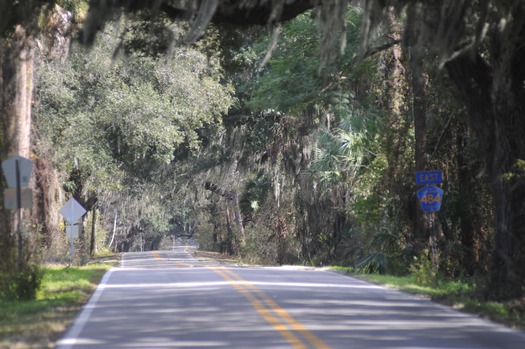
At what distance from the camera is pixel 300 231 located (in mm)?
45594

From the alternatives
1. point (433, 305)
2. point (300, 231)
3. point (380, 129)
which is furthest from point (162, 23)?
point (300, 231)

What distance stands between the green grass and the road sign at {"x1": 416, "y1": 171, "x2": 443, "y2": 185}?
25.8 feet

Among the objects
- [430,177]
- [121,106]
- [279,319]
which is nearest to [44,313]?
[279,319]

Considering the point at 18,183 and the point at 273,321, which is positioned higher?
the point at 18,183

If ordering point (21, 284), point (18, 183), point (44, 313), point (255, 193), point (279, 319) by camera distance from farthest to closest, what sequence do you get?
point (255, 193) < point (18, 183) < point (21, 284) < point (44, 313) < point (279, 319)

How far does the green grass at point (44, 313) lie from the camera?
12633mm

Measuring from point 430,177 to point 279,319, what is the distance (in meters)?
10.1

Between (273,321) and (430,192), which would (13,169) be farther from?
(430,192)

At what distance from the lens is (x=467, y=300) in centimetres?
1762

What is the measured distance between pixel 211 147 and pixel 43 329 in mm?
33325

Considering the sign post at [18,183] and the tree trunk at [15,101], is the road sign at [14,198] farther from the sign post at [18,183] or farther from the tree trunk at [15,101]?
the tree trunk at [15,101]

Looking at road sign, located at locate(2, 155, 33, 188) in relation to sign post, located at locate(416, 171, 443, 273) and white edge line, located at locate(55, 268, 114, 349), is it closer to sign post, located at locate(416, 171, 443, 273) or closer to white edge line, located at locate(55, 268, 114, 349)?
white edge line, located at locate(55, 268, 114, 349)

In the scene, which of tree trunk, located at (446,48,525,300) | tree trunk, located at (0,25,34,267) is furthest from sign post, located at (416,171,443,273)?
tree trunk, located at (0,25,34,267)

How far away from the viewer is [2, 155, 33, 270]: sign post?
19.2m
